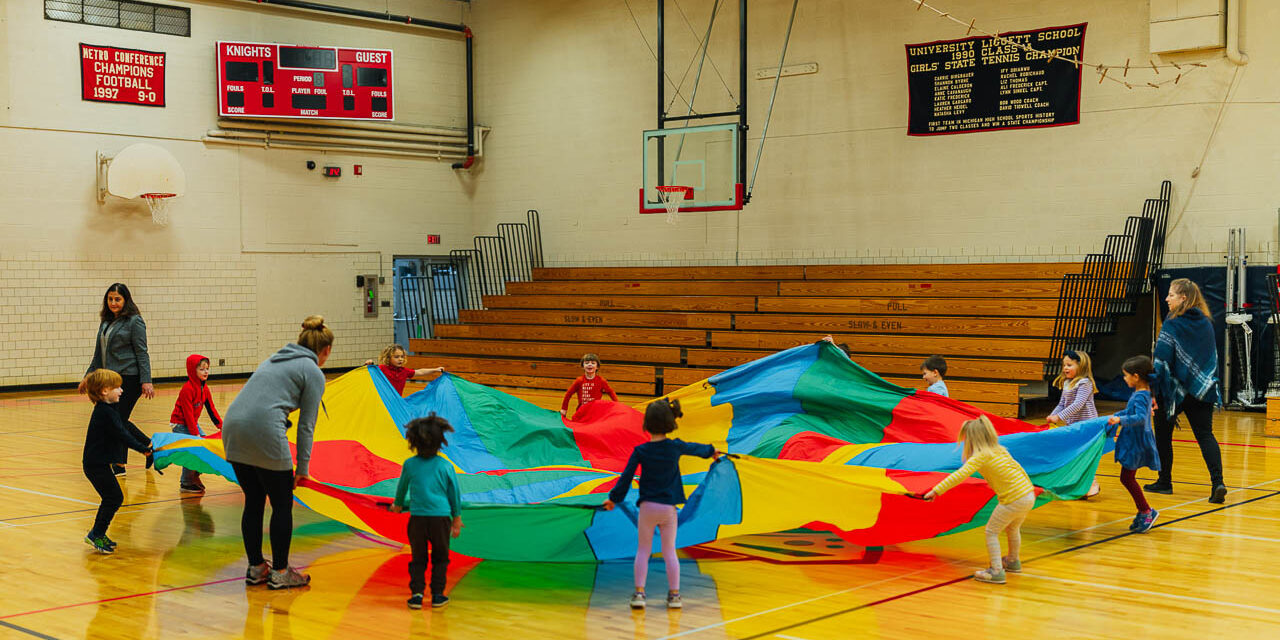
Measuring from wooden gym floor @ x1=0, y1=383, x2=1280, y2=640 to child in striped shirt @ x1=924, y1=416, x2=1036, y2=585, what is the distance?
180mm

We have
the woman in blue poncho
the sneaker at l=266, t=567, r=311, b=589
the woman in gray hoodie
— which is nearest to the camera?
the woman in gray hoodie

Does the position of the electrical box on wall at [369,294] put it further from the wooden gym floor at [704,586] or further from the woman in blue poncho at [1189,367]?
the woman in blue poncho at [1189,367]

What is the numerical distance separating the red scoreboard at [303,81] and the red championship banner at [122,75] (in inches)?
36.3

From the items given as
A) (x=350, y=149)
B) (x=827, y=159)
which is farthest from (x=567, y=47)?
(x=827, y=159)

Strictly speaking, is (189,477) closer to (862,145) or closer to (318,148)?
(862,145)

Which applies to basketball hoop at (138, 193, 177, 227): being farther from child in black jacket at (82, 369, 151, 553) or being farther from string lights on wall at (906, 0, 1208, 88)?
child in black jacket at (82, 369, 151, 553)

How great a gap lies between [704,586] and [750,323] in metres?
10.4

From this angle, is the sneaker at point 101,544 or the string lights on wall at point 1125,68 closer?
the sneaker at point 101,544

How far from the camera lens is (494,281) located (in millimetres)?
20281

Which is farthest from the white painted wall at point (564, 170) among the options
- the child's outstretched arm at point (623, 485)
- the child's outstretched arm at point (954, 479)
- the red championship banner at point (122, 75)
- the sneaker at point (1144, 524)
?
the child's outstretched arm at point (623, 485)

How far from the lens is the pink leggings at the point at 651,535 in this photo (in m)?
5.12

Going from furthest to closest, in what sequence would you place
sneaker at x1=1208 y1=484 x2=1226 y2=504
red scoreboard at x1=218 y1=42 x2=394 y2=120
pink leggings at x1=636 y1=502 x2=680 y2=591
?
red scoreboard at x1=218 y1=42 x2=394 y2=120, sneaker at x1=1208 y1=484 x2=1226 y2=504, pink leggings at x1=636 y1=502 x2=680 y2=591

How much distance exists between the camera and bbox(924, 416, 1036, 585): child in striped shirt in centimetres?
555

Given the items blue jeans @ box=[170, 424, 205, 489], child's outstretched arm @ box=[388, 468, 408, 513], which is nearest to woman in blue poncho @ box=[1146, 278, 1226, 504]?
child's outstretched arm @ box=[388, 468, 408, 513]
